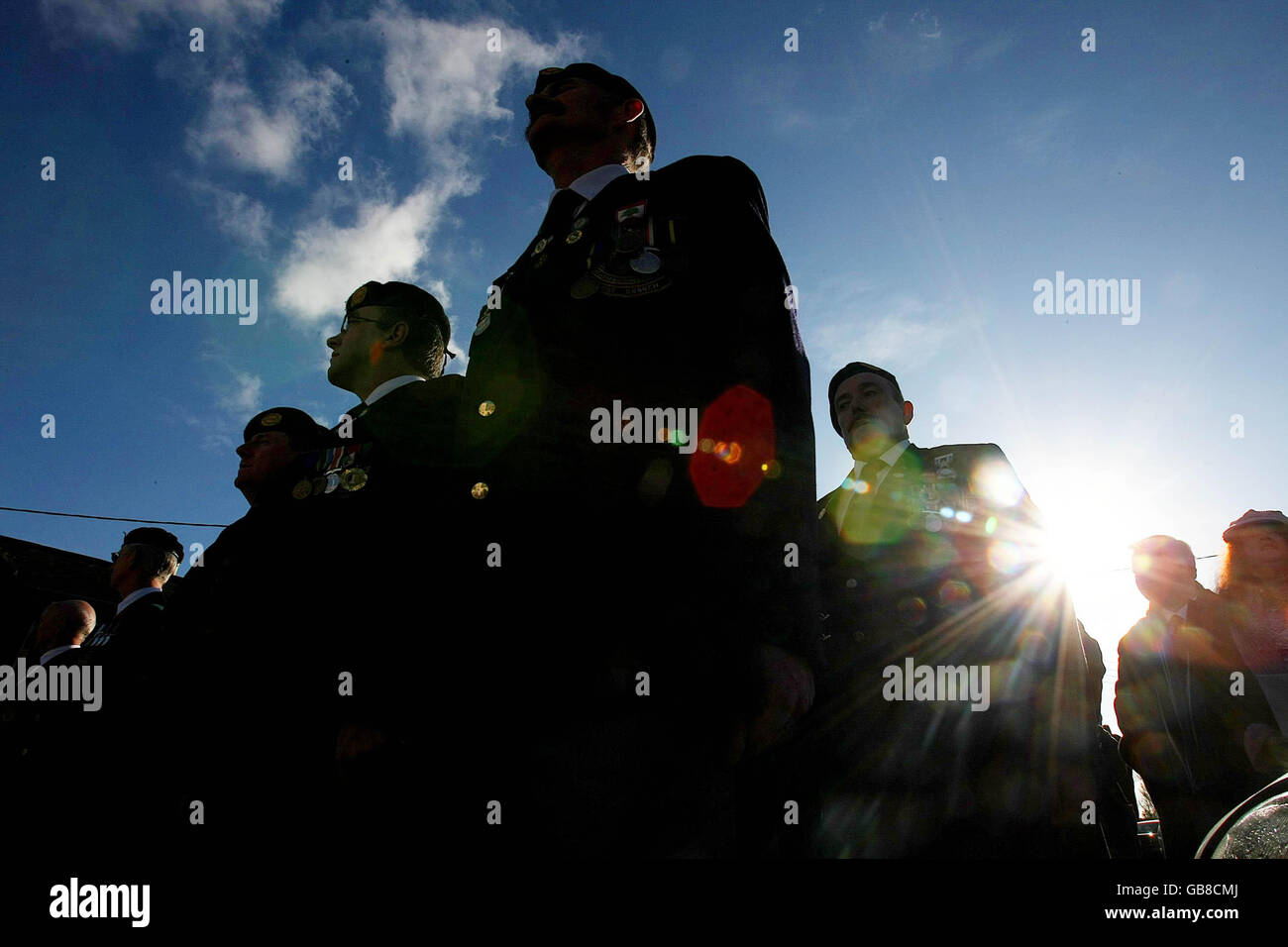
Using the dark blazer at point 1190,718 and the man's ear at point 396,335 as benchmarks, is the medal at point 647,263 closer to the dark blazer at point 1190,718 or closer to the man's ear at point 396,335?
the man's ear at point 396,335

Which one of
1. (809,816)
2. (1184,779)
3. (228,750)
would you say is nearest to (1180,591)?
(1184,779)

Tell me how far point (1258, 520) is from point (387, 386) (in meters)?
4.68

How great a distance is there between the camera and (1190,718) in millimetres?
3836

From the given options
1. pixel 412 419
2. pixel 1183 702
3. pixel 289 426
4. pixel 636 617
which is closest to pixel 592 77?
pixel 412 419

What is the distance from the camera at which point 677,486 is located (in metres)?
1.38

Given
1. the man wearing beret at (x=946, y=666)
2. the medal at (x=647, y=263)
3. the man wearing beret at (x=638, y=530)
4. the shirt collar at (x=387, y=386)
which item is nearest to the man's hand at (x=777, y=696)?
the man wearing beret at (x=638, y=530)

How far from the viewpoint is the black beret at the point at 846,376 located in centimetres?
411

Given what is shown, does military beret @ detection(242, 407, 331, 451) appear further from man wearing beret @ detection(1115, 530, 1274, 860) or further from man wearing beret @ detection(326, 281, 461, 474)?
man wearing beret @ detection(1115, 530, 1274, 860)

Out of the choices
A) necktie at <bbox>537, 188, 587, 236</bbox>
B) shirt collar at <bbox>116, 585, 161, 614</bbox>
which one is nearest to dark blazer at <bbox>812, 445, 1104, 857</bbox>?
necktie at <bbox>537, 188, 587, 236</bbox>

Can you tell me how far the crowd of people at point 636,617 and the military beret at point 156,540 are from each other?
26.3 inches

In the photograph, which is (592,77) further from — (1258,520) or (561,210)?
(1258,520)

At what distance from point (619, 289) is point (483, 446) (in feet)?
1.53

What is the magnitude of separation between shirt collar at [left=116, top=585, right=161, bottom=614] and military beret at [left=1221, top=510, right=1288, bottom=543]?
6746mm
